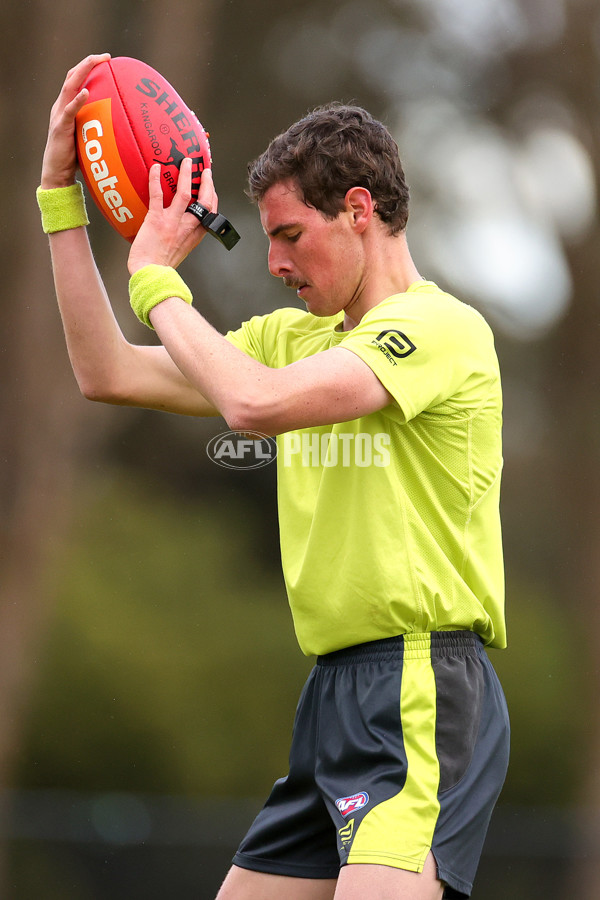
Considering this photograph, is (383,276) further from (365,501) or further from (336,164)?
(365,501)

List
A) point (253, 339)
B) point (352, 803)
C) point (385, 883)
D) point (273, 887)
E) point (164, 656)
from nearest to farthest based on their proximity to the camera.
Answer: point (385, 883) → point (352, 803) → point (273, 887) → point (253, 339) → point (164, 656)

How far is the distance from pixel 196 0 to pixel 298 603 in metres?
3.17

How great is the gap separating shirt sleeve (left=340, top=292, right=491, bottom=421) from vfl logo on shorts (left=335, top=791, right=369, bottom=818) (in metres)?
0.54

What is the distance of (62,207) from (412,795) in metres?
1.12

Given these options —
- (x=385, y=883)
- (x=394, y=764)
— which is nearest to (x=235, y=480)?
(x=394, y=764)

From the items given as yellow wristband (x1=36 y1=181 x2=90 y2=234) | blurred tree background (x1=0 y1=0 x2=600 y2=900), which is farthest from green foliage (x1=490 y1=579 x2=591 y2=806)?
yellow wristband (x1=36 y1=181 x2=90 y2=234)

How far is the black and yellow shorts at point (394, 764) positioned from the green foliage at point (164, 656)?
81.8 inches

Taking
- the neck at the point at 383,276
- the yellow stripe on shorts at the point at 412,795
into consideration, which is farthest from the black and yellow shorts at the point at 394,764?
the neck at the point at 383,276

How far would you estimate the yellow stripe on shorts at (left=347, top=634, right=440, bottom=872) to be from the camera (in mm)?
1380

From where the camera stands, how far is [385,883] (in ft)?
4.45

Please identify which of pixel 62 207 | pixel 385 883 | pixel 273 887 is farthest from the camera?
pixel 62 207

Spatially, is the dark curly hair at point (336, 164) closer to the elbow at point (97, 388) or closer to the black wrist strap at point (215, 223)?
the black wrist strap at point (215, 223)

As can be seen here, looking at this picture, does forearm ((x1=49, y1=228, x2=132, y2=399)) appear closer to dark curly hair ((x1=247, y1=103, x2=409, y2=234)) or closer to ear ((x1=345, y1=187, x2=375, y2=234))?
dark curly hair ((x1=247, y1=103, x2=409, y2=234))

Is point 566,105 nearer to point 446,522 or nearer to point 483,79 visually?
point 483,79
